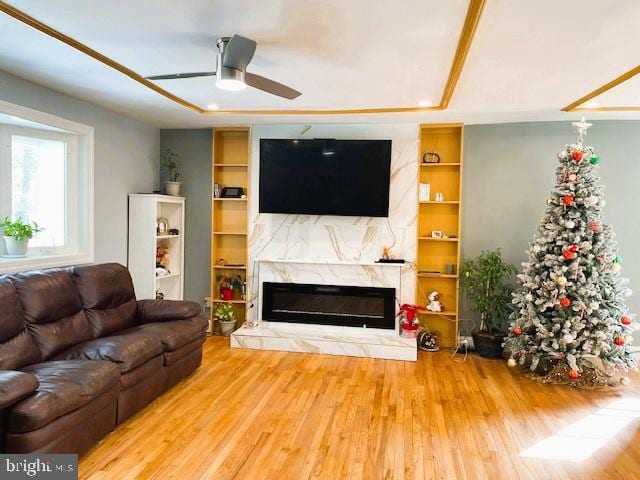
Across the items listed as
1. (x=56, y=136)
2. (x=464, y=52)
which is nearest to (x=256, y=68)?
(x=464, y=52)

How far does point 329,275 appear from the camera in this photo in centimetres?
531

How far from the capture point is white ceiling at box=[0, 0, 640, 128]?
92.9 inches

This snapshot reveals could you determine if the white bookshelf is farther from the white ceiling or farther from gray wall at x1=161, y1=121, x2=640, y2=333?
gray wall at x1=161, y1=121, x2=640, y2=333

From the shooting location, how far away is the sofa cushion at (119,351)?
303cm

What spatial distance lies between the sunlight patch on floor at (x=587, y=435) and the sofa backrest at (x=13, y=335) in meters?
3.22

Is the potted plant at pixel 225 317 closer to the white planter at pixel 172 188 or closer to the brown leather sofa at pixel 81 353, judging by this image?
the brown leather sofa at pixel 81 353

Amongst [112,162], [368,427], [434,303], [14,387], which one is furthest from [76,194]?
[434,303]

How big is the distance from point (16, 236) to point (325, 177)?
298 centimetres

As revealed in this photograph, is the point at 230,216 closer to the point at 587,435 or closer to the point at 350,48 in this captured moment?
the point at 350,48

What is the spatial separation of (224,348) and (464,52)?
12.4 feet

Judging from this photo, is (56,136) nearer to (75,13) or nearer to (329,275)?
(75,13)

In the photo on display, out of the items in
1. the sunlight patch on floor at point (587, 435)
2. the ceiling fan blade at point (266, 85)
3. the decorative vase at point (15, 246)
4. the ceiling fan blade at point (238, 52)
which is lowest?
the sunlight patch on floor at point (587, 435)

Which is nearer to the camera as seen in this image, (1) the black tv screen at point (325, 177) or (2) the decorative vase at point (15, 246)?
(2) the decorative vase at point (15, 246)

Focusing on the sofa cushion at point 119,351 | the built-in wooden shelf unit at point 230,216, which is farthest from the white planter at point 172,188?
the sofa cushion at point 119,351
